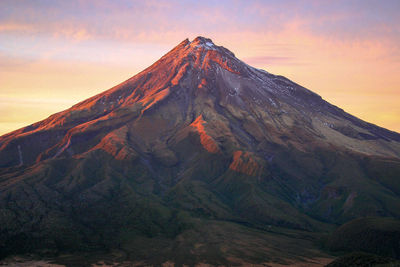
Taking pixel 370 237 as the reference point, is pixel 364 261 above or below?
above

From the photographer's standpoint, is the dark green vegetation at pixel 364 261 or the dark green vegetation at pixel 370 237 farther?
the dark green vegetation at pixel 370 237

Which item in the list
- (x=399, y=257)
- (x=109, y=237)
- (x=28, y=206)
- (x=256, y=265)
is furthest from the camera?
(x=28, y=206)

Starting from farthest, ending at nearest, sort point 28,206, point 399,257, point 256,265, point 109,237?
point 28,206, point 109,237, point 399,257, point 256,265

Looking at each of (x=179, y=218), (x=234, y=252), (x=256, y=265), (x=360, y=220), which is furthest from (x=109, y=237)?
(x=360, y=220)

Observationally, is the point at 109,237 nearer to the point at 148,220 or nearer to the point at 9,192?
the point at 148,220

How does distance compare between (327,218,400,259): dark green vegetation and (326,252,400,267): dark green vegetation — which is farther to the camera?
(327,218,400,259): dark green vegetation

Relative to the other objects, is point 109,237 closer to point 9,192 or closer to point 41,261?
point 41,261

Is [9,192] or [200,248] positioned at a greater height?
[9,192]

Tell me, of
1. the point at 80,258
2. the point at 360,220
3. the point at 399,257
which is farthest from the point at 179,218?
the point at 399,257

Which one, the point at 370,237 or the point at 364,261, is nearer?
the point at 364,261

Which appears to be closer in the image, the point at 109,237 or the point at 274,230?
the point at 109,237
